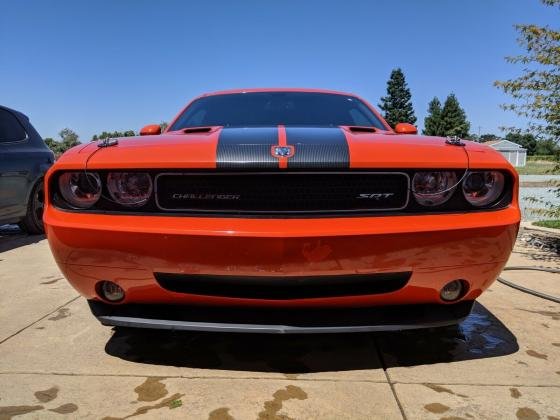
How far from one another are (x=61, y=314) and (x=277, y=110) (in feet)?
6.35

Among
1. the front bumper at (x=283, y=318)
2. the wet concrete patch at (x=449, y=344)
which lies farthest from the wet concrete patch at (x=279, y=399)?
the wet concrete patch at (x=449, y=344)

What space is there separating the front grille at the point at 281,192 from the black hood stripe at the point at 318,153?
5cm

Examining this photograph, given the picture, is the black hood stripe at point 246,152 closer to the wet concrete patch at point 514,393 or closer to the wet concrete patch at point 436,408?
the wet concrete patch at point 436,408

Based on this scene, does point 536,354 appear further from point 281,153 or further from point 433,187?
point 281,153

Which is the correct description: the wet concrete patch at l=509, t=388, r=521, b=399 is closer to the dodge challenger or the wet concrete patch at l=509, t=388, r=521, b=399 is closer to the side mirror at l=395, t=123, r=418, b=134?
the dodge challenger

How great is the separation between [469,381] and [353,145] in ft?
3.85

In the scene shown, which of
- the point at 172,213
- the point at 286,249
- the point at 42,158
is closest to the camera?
the point at 286,249

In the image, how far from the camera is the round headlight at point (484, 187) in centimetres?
205

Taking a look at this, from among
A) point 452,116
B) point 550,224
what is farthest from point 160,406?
point 452,116

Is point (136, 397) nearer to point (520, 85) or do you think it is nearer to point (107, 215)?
point (107, 215)

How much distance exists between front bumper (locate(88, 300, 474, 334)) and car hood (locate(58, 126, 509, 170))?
2.04 ft

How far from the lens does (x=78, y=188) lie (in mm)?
2070

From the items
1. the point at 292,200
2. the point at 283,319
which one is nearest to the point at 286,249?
the point at 292,200

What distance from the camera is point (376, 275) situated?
1.95 meters
